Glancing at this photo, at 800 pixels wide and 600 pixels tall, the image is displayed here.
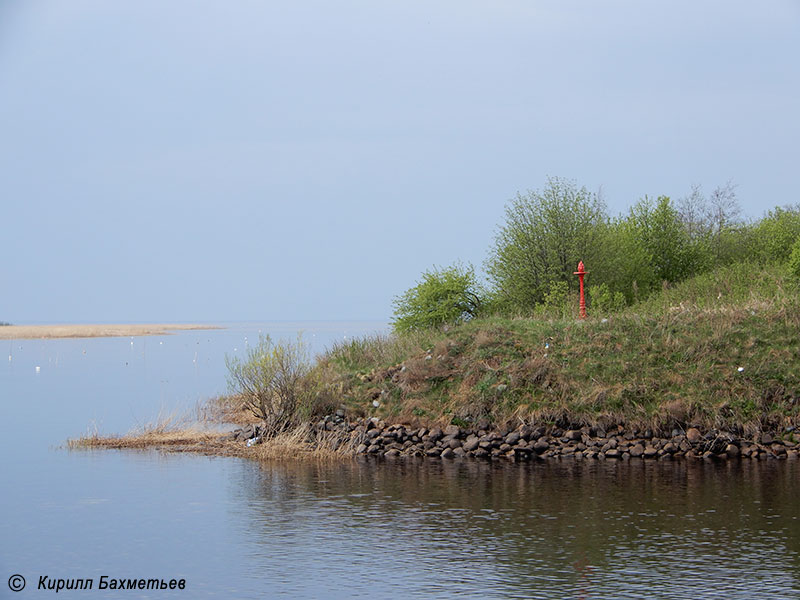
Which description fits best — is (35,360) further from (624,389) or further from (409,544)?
(409,544)

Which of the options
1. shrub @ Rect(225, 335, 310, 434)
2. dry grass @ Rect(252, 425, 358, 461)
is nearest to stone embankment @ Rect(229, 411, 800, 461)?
dry grass @ Rect(252, 425, 358, 461)

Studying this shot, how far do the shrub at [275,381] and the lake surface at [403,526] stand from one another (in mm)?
2802

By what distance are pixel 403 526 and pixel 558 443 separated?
9677 millimetres

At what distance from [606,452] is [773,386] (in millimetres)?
5567

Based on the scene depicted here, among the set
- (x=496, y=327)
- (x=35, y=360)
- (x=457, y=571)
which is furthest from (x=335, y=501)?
(x=35, y=360)

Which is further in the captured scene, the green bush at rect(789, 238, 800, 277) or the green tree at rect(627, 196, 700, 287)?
the green tree at rect(627, 196, 700, 287)

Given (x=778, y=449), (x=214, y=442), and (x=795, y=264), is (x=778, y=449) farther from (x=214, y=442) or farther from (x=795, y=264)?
(x=214, y=442)

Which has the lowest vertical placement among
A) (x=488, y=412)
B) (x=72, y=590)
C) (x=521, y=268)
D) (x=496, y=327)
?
(x=72, y=590)

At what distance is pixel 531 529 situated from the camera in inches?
668

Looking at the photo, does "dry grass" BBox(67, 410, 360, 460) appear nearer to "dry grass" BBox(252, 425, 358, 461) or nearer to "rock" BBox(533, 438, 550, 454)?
"dry grass" BBox(252, 425, 358, 461)

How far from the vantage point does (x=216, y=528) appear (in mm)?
17719

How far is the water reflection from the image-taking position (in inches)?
537

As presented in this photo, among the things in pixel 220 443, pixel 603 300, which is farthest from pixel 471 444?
pixel 603 300

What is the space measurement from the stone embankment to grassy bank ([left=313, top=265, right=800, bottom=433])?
380mm
